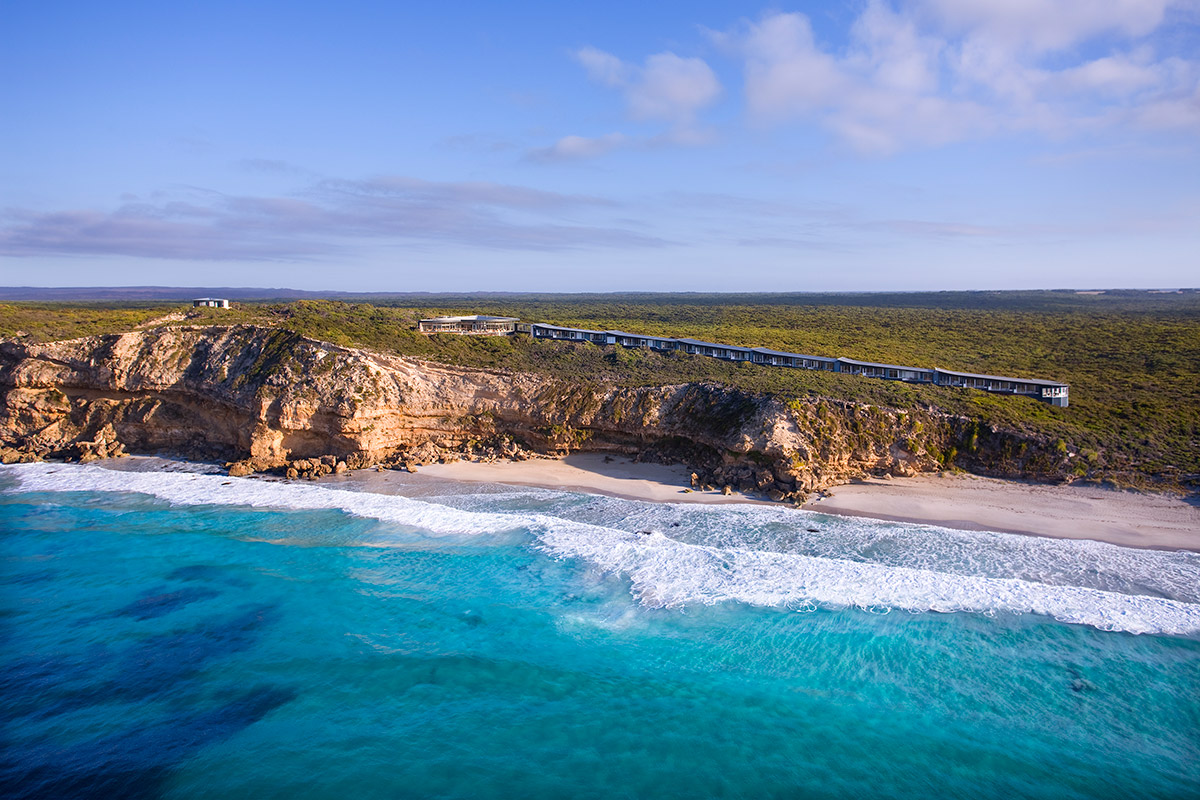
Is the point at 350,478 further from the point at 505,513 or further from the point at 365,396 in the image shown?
the point at 505,513

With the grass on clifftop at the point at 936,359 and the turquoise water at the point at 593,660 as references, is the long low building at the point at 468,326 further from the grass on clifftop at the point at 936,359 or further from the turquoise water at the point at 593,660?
the turquoise water at the point at 593,660

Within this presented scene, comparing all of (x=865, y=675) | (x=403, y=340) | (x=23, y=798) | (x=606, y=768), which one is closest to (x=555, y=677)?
(x=606, y=768)

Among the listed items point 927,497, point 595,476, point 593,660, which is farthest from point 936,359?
point 593,660

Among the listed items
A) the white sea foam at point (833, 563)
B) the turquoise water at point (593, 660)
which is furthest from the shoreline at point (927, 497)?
the turquoise water at point (593, 660)

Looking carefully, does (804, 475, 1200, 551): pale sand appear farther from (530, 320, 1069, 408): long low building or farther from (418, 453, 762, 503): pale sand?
(530, 320, 1069, 408): long low building

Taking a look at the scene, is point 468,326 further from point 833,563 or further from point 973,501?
point 973,501

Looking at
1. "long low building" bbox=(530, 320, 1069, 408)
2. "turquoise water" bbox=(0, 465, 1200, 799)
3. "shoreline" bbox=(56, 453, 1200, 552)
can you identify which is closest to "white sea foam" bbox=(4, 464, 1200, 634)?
"turquoise water" bbox=(0, 465, 1200, 799)

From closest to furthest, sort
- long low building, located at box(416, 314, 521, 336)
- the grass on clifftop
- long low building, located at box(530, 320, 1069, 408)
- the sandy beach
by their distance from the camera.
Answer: the sandy beach
the grass on clifftop
long low building, located at box(530, 320, 1069, 408)
long low building, located at box(416, 314, 521, 336)
